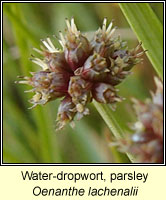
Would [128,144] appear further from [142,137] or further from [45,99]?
[45,99]

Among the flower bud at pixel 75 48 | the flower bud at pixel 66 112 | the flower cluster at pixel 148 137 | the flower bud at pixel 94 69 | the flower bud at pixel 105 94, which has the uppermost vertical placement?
the flower bud at pixel 75 48

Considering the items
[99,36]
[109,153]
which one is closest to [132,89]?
[109,153]

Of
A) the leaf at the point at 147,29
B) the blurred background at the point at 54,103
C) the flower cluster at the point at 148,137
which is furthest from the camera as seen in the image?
the blurred background at the point at 54,103

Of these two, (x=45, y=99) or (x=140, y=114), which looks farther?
(x=45, y=99)

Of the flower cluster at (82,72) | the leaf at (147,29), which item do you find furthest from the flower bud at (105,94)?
the leaf at (147,29)

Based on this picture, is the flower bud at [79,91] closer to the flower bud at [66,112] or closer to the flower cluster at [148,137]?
the flower bud at [66,112]

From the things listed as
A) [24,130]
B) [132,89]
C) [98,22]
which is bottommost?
[24,130]

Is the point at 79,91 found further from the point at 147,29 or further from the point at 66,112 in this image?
the point at 147,29
